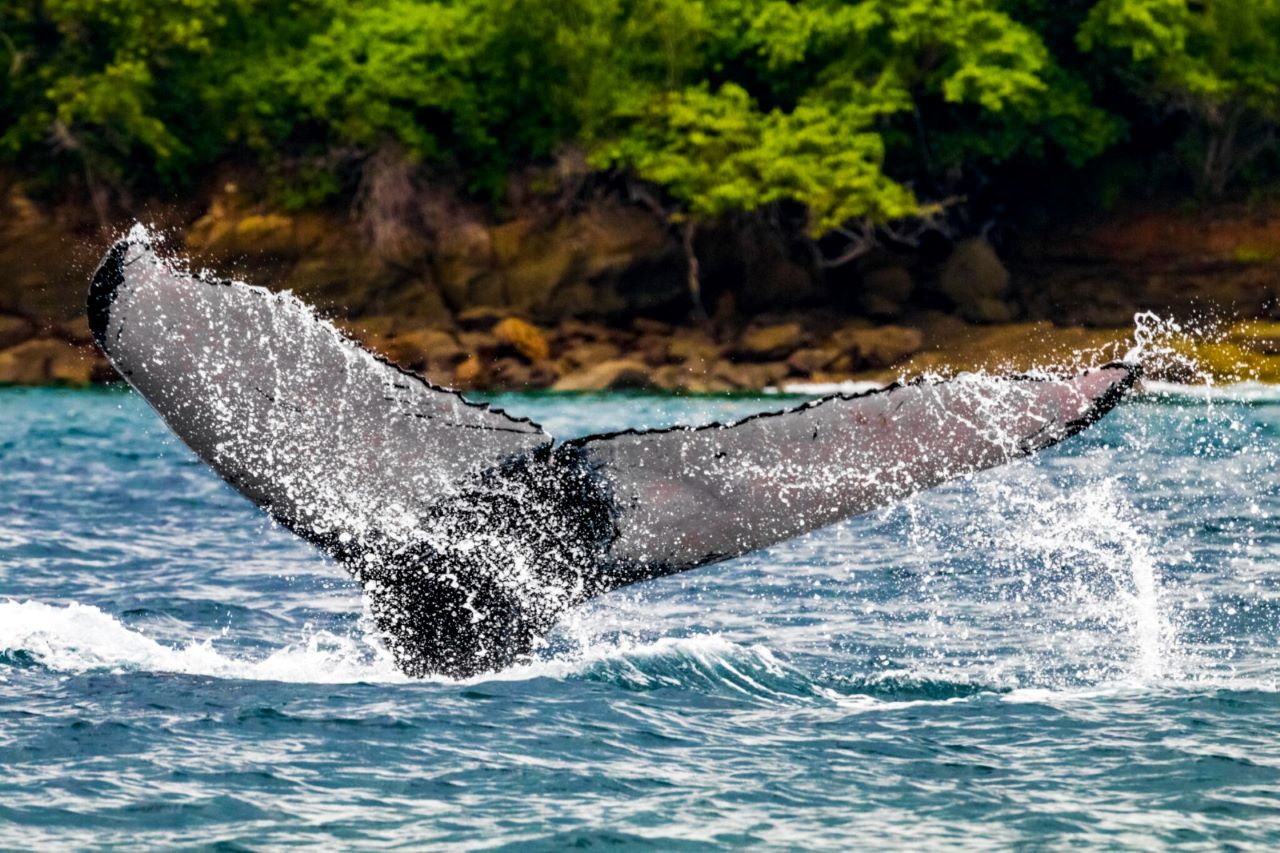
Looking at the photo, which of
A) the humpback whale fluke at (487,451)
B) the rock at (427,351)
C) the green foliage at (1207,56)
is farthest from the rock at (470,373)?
the humpback whale fluke at (487,451)

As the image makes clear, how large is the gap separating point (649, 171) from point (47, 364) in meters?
11.7

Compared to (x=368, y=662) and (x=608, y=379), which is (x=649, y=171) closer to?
(x=608, y=379)

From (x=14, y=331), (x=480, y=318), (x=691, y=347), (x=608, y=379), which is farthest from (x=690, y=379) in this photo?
(x=14, y=331)

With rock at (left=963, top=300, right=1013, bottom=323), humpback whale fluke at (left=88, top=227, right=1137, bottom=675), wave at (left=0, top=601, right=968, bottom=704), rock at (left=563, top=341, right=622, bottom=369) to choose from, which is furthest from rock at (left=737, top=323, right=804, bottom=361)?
humpback whale fluke at (left=88, top=227, right=1137, bottom=675)

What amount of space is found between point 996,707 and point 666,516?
236cm

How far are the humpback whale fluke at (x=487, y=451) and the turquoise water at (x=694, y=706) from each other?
888mm

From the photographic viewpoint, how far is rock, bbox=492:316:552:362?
3650 cm

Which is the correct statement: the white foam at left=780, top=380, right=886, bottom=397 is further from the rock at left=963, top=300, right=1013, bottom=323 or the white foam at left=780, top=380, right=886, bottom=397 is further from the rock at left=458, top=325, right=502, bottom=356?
the rock at left=458, top=325, right=502, bottom=356

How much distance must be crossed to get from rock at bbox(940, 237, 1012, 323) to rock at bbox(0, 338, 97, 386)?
53.2 feet

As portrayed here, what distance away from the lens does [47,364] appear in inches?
1436

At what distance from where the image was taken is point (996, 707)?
26.2ft

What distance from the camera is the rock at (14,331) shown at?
3778 centimetres

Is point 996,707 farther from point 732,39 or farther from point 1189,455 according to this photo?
point 732,39

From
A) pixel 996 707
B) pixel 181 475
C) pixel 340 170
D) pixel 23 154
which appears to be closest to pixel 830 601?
pixel 996 707
